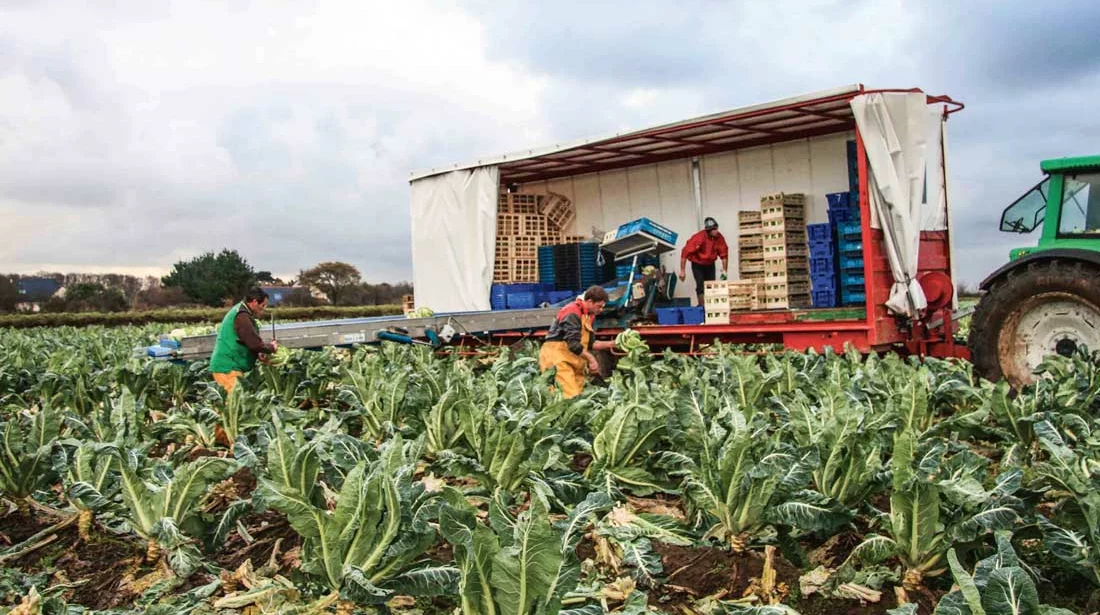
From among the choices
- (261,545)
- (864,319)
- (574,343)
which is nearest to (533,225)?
(864,319)

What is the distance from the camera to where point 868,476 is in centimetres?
393

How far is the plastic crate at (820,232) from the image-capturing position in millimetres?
11773

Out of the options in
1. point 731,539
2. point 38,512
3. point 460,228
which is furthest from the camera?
point 460,228

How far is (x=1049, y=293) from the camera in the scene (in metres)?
8.24

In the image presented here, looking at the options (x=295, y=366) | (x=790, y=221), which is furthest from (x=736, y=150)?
(x=295, y=366)

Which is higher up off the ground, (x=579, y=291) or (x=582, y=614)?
(x=579, y=291)

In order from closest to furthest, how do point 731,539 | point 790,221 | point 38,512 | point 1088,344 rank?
1. point 731,539
2. point 38,512
3. point 1088,344
4. point 790,221

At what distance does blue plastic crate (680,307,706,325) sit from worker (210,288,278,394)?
5963 mm

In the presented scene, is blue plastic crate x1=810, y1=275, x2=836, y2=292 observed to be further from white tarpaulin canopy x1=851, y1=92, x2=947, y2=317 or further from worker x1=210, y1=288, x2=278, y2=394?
worker x1=210, y1=288, x2=278, y2=394

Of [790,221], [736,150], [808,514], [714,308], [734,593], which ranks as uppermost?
[736,150]

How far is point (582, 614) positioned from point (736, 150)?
12.1 meters

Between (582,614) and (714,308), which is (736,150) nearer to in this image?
(714,308)

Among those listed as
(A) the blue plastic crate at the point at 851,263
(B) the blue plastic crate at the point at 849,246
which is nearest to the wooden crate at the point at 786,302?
(A) the blue plastic crate at the point at 851,263

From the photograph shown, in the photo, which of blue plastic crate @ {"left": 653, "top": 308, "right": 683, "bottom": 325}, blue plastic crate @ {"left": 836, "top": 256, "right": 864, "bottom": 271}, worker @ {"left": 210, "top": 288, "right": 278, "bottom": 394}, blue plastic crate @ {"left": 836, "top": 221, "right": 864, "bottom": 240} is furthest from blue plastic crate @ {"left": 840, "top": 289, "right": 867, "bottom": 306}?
worker @ {"left": 210, "top": 288, "right": 278, "bottom": 394}
